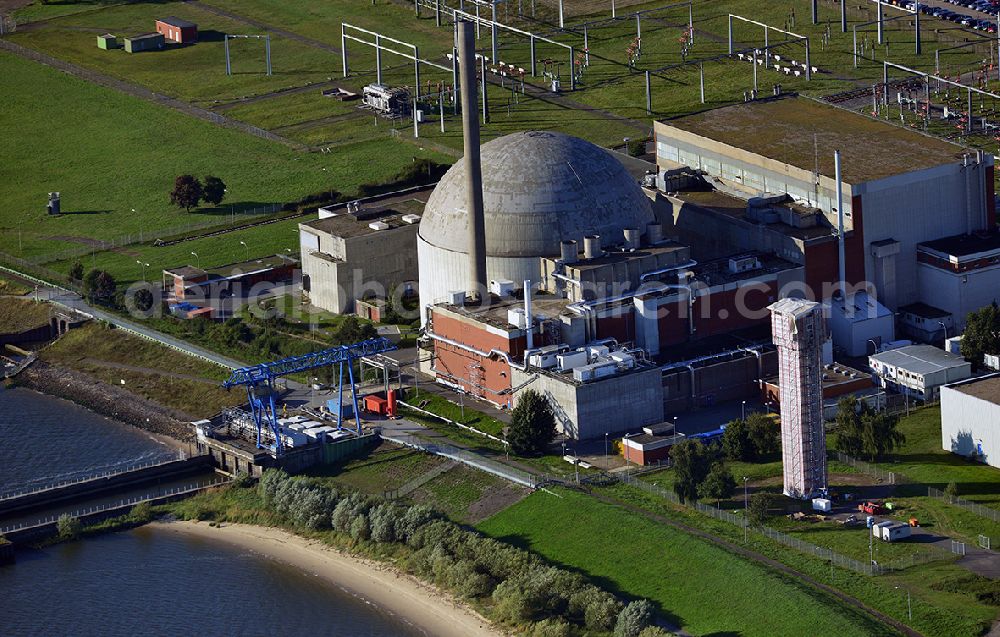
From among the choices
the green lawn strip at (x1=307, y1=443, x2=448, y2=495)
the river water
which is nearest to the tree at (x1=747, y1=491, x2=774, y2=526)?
the river water

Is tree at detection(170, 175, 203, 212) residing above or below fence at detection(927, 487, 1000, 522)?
above

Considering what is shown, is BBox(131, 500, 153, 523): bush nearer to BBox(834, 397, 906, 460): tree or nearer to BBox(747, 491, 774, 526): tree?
BBox(747, 491, 774, 526): tree

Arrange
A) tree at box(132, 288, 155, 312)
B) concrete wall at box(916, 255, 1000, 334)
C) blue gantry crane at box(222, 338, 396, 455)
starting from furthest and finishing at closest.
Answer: tree at box(132, 288, 155, 312) < concrete wall at box(916, 255, 1000, 334) < blue gantry crane at box(222, 338, 396, 455)

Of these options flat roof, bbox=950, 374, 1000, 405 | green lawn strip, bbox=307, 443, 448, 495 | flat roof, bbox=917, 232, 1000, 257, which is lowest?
green lawn strip, bbox=307, 443, 448, 495

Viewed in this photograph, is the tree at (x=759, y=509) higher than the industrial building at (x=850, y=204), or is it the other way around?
the industrial building at (x=850, y=204)

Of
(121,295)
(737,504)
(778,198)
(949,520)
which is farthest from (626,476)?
Answer: (121,295)

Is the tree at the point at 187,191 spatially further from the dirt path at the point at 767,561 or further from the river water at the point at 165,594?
the dirt path at the point at 767,561

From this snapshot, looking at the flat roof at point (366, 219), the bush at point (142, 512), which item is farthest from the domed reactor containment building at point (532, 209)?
the bush at point (142, 512)

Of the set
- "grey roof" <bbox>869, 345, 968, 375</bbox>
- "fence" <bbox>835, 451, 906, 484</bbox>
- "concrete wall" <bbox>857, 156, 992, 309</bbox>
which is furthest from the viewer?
"concrete wall" <bbox>857, 156, 992, 309</bbox>
